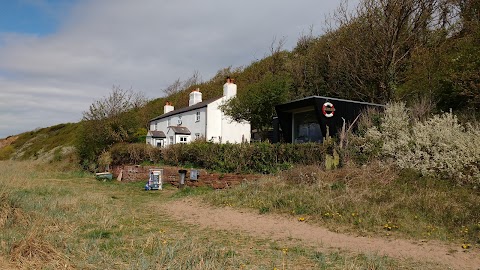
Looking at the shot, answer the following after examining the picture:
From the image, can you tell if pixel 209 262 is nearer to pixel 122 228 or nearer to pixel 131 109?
pixel 122 228

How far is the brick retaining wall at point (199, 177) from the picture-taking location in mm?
15758

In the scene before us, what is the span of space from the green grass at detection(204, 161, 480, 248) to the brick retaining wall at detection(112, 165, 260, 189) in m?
3.00

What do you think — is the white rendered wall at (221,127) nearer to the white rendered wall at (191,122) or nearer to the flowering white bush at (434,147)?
the white rendered wall at (191,122)

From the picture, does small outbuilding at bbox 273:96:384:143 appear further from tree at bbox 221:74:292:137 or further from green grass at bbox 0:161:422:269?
green grass at bbox 0:161:422:269

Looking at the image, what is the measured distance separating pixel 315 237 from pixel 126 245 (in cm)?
385

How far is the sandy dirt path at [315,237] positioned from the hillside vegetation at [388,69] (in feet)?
28.0

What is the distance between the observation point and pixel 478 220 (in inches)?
306

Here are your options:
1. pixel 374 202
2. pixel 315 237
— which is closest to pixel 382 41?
pixel 374 202

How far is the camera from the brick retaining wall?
51.7 feet

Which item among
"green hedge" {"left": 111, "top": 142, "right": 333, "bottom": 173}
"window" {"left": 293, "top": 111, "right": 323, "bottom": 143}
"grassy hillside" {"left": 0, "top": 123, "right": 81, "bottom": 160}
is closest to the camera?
"green hedge" {"left": 111, "top": 142, "right": 333, "bottom": 173}

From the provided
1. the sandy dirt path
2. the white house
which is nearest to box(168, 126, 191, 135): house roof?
the white house

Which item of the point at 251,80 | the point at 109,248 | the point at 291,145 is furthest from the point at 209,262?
the point at 251,80

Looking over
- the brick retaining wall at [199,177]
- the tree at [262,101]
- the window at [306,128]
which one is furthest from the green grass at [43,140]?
the window at [306,128]

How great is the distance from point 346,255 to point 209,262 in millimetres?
2623
